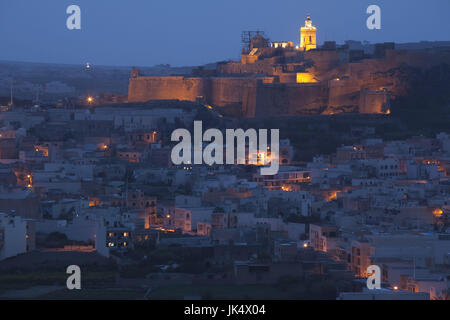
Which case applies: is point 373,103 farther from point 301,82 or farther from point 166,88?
point 166,88

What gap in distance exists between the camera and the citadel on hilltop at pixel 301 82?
121 feet

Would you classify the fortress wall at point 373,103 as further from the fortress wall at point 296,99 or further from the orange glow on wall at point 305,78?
the orange glow on wall at point 305,78

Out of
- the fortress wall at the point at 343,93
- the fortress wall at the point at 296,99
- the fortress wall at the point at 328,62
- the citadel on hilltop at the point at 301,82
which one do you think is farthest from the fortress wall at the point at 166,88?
the fortress wall at the point at 343,93

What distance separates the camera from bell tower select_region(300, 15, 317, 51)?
42812mm

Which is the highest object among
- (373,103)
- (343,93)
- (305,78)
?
(305,78)

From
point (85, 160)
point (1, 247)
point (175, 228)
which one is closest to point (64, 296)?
point (1, 247)

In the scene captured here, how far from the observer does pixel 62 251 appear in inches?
745

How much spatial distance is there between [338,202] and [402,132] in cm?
1199

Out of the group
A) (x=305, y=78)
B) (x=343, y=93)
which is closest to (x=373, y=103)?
(x=343, y=93)

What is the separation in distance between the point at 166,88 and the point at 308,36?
667cm

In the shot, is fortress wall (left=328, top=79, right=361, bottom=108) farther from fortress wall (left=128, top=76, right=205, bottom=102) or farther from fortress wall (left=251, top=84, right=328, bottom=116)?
fortress wall (left=128, top=76, right=205, bottom=102)

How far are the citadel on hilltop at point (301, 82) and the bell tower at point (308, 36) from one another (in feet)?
5.93

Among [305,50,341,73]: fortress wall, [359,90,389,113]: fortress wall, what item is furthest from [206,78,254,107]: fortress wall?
[359,90,389,113]: fortress wall

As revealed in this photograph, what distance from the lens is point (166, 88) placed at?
128 feet
